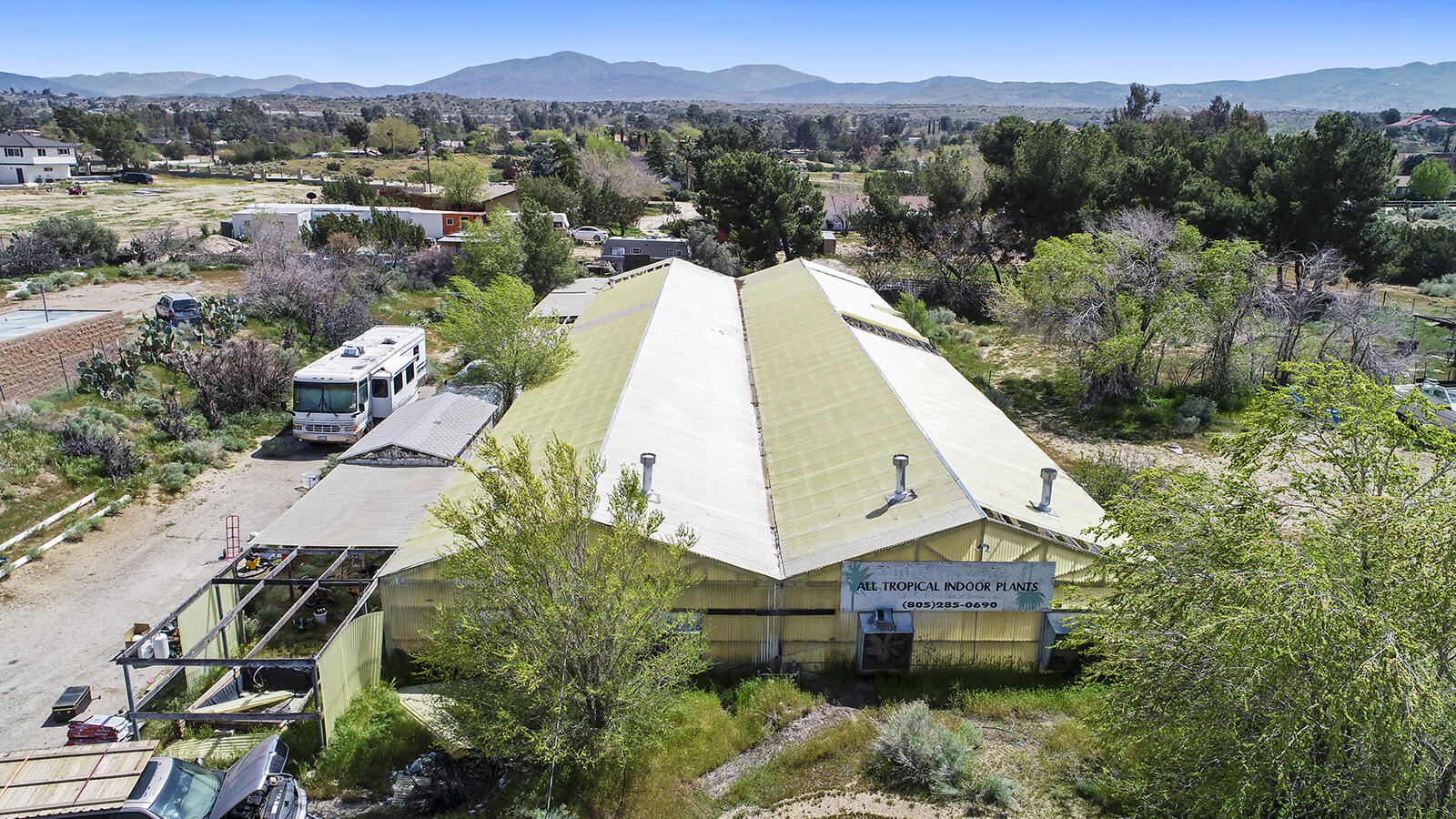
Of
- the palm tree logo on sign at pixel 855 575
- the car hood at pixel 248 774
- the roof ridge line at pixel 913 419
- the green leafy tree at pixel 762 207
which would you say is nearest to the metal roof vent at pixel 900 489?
the roof ridge line at pixel 913 419

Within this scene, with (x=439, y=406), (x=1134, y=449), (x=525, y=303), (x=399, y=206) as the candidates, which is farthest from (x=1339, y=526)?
(x=399, y=206)

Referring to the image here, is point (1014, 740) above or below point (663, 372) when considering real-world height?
below

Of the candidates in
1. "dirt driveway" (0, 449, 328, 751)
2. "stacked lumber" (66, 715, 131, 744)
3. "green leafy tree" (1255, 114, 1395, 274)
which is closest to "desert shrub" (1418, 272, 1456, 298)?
"green leafy tree" (1255, 114, 1395, 274)

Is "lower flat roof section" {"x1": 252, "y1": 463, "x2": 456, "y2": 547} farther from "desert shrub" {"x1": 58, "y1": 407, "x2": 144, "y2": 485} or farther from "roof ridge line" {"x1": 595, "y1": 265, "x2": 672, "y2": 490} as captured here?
"desert shrub" {"x1": 58, "y1": 407, "x2": 144, "y2": 485}

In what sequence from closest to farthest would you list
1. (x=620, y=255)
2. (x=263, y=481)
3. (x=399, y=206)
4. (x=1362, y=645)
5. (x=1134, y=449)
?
(x=1362, y=645) < (x=263, y=481) < (x=1134, y=449) < (x=620, y=255) < (x=399, y=206)

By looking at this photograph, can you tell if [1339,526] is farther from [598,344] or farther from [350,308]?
[350,308]

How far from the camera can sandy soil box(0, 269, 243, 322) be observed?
38375 mm

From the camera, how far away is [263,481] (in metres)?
24.4

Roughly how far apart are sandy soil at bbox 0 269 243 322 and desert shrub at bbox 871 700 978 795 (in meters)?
36.0

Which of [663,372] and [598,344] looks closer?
[663,372]

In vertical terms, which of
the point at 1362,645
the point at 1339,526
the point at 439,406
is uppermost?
the point at 1339,526

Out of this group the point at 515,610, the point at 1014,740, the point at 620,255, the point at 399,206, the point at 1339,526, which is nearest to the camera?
the point at 1339,526

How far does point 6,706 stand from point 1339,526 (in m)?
19.7

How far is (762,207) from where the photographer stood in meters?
51.8
